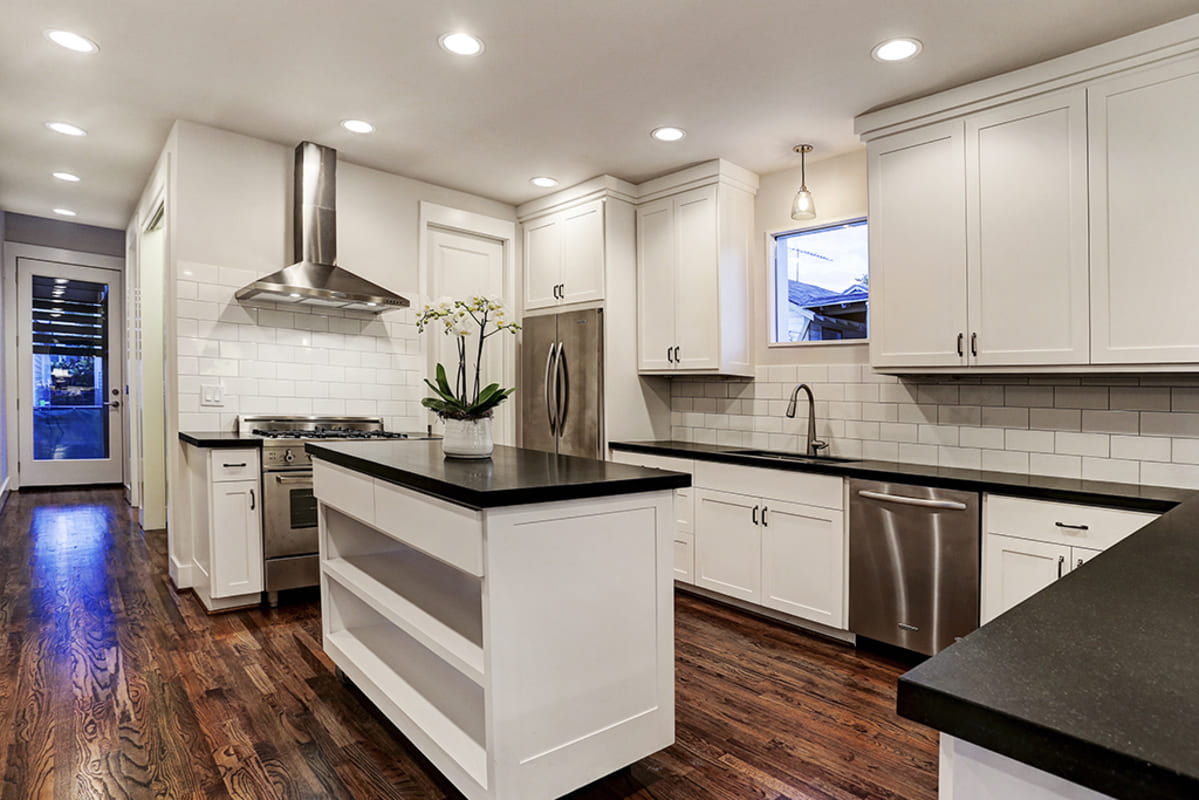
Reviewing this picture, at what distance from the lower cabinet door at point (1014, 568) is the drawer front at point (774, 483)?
0.65 meters

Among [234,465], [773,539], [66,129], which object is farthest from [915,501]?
[66,129]

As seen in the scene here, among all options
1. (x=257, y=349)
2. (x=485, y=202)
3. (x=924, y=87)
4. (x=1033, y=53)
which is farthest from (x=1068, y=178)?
(x=257, y=349)

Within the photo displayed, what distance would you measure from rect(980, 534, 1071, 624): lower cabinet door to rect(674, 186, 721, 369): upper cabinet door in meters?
1.81

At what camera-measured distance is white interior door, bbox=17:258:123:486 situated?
6695 mm

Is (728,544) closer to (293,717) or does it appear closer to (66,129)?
(293,717)

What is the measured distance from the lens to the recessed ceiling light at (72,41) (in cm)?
266

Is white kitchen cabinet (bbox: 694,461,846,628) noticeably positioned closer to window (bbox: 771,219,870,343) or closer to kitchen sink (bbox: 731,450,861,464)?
kitchen sink (bbox: 731,450,861,464)

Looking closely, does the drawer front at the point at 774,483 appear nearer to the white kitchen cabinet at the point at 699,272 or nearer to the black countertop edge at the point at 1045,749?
the white kitchen cabinet at the point at 699,272

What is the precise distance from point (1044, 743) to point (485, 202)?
15.9 feet

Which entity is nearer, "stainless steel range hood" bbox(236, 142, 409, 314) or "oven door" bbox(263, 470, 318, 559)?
"oven door" bbox(263, 470, 318, 559)

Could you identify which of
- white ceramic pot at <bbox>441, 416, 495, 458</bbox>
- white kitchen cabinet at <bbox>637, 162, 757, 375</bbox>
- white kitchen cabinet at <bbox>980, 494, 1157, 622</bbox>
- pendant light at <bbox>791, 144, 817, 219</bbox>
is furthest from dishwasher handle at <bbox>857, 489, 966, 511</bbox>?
white ceramic pot at <bbox>441, 416, 495, 458</bbox>

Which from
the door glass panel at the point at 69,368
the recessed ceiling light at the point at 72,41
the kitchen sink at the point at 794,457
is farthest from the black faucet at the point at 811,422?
the door glass panel at the point at 69,368

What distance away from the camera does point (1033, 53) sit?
8.68 feet

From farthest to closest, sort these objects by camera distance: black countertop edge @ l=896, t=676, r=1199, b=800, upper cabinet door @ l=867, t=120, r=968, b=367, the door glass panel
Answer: the door glass panel < upper cabinet door @ l=867, t=120, r=968, b=367 < black countertop edge @ l=896, t=676, r=1199, b=800
